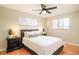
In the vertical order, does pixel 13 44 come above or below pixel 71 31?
below

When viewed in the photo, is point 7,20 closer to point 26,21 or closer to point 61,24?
point 26,21

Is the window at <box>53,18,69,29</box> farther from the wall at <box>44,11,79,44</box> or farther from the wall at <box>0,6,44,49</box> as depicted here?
the wall at <box>0,6,44,49</box>

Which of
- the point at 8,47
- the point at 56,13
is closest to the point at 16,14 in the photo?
the point at 8,47

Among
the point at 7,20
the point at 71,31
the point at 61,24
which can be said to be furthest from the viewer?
the point at 7,20

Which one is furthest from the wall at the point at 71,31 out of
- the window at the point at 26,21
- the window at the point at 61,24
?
the window at the point at 26,21

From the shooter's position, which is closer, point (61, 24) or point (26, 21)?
point (61, 24)

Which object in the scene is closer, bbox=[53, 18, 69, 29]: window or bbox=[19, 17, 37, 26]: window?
bbox=[53, 18, 69, 29]: window

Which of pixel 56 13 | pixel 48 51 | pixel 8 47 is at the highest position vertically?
pixel 56 13

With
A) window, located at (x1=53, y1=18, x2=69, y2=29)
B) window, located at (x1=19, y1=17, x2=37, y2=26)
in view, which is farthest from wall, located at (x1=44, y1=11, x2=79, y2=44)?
window, located at (x1=19, y1=17, x2=37, y2=26)

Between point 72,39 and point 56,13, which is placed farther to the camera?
point 56,13

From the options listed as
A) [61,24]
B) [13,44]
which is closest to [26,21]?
[13,44]

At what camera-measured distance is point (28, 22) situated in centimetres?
292

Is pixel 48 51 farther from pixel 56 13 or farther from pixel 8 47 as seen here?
pixel 8 47

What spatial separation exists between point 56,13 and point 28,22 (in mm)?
1285
